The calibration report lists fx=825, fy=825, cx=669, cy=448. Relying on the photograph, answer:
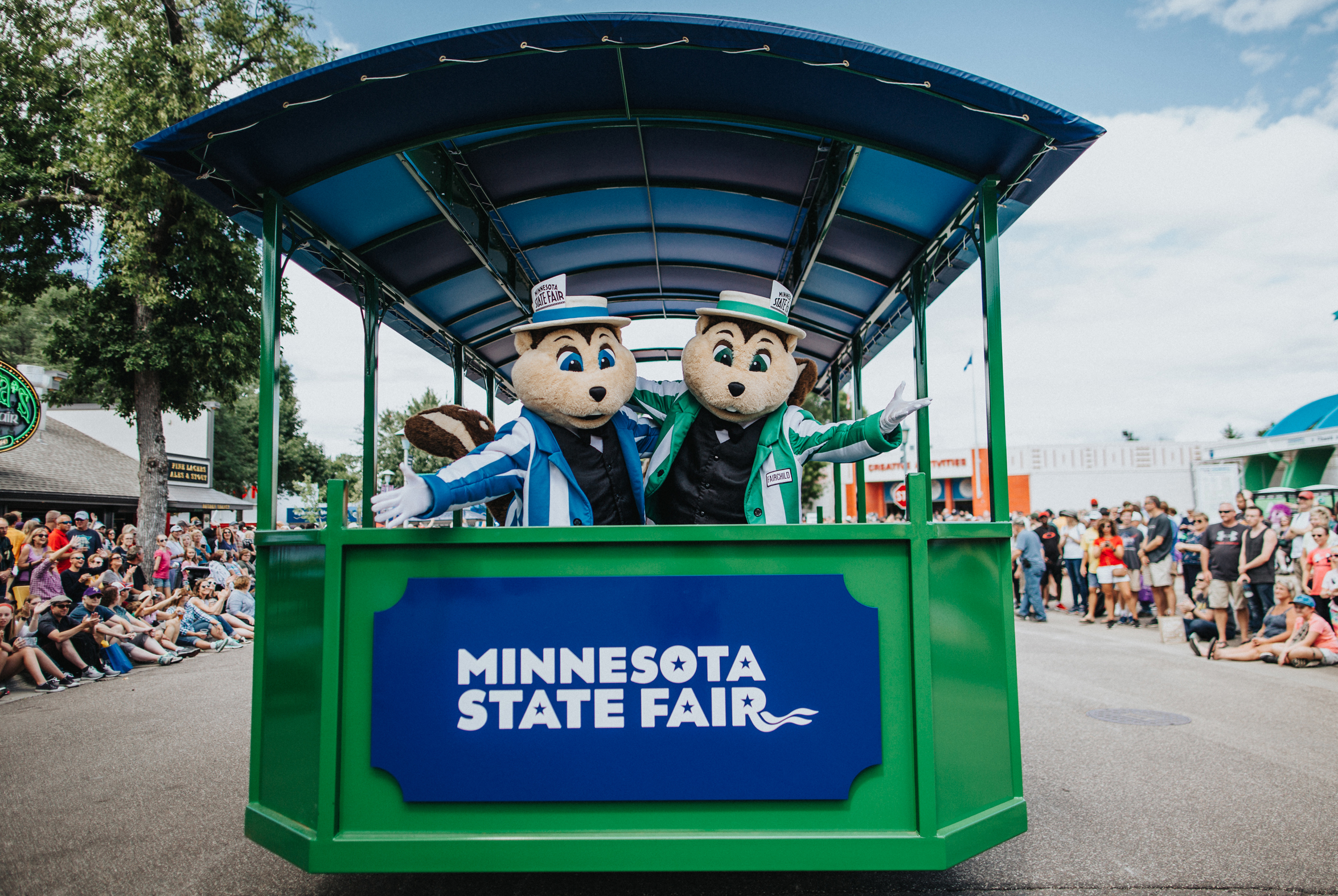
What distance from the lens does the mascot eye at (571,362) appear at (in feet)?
11.5

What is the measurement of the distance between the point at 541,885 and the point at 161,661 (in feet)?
28.3

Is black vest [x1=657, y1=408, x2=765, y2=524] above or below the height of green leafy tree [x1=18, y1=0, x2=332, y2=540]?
below

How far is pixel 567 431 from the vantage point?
3.58 metres

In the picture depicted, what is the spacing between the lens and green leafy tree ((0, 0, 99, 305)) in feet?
53.2

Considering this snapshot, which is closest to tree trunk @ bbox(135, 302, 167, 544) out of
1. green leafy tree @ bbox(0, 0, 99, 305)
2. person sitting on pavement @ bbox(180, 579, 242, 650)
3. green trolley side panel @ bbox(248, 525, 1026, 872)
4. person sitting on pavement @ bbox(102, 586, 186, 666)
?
green leafy tree @ bbox(0, 0, 99, 305)

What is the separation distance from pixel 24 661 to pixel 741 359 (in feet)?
28.6

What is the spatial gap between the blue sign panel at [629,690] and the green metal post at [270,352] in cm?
112

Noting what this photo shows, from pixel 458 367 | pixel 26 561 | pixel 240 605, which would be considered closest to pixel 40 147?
pixel 240 605

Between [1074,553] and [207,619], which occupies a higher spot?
[1074,553]

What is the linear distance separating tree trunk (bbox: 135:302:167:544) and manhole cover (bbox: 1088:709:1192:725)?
17.5 m

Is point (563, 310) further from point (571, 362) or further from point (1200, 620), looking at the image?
point (1200, 620)

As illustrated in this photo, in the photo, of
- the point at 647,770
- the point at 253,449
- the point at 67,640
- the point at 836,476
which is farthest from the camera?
the point at 253,449

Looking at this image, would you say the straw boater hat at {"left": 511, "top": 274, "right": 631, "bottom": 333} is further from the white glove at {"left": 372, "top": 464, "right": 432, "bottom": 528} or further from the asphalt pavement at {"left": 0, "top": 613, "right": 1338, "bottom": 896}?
the asphalt pavement at {"left": 0, "top": 613, "right": 1338, "bottom": 896}

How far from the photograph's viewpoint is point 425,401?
49.0 meters
